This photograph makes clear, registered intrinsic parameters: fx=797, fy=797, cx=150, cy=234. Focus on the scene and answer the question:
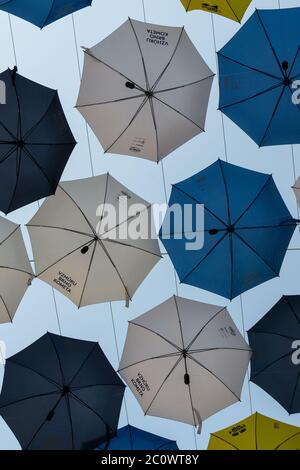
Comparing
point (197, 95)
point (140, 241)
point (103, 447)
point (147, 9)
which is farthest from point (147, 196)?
point (103, 447)

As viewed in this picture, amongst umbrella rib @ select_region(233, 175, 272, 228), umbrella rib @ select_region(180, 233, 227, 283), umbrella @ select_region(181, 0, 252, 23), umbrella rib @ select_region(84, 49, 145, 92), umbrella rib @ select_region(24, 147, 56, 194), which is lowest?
umbrella rib @ select_region(180, 233, 227, 283)

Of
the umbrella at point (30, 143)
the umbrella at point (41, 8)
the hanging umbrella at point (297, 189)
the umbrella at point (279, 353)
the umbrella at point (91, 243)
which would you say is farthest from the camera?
the umbrella at point (279, 353)

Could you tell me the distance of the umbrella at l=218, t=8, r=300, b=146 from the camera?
10.5 m

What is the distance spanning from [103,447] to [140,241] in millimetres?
2800

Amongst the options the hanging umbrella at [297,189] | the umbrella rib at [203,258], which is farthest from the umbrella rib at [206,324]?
the hanging umbrella at [297,189]

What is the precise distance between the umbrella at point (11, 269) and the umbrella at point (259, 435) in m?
3.24

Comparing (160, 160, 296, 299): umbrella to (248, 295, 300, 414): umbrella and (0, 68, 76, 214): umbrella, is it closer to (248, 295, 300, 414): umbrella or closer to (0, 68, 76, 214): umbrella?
(248, 295, 300, 414): umbrella

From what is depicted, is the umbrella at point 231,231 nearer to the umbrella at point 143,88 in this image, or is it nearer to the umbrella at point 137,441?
the umbrella at point 143,88

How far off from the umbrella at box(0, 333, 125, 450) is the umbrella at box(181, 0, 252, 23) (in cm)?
469

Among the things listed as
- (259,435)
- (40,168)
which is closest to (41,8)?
(40,168)

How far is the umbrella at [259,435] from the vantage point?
10.8 m

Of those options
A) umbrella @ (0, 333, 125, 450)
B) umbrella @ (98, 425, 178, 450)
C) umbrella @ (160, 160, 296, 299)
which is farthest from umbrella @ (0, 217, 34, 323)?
umbrella @ (98, 425, 178, 450)

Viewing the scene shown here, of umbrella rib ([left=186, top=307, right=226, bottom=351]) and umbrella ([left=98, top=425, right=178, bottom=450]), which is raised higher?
umbrella rib ([left=186, top=307, right=226, bottom=351])

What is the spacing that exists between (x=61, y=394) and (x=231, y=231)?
10.4 feet
